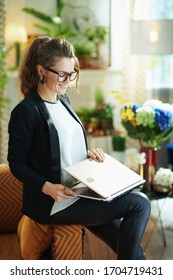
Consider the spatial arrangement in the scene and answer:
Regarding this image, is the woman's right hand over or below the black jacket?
below

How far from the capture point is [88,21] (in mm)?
4367

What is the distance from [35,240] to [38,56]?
27.0 inches

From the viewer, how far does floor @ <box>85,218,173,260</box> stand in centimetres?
228

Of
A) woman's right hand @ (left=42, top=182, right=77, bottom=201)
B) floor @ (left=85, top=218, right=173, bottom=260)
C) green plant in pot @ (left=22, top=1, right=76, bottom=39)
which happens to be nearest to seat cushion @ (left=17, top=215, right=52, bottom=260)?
woman's right hand @ (left=42, top=182, right=77, bottom=201)

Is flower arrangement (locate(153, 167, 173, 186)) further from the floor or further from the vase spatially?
the floor

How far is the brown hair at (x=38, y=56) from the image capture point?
1510mm

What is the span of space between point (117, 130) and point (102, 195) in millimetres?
3018

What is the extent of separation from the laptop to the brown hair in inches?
14.3

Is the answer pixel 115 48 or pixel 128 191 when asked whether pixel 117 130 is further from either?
pixel 128 191

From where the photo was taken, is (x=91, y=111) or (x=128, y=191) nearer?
(x=128, y=191)

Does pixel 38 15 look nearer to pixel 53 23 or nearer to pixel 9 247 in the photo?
pixel 53 23

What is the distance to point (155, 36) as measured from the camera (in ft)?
11.7
